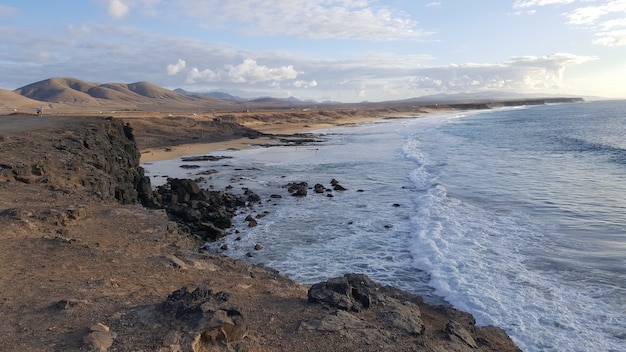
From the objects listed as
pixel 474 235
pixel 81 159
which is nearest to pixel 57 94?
Result: pixel 81 159

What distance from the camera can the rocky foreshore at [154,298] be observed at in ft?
20.4

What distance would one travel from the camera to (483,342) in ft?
26.6

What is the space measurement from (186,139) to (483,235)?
39865 millimetres

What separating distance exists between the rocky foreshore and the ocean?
1.68 meters

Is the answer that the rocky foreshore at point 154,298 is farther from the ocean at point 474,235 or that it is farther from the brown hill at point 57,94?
the brown hill at point 57,94

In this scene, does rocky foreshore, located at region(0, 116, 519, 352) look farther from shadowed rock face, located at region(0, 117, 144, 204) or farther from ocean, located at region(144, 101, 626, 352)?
ocean, located at region(144, 101, 626, 352)

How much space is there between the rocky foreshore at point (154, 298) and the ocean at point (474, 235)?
1.68 m

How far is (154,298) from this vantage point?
24.8 feet

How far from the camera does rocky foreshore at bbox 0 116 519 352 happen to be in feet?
20.4

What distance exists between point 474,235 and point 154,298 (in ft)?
37.2

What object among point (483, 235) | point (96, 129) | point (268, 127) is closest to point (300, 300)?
point (483, 235)

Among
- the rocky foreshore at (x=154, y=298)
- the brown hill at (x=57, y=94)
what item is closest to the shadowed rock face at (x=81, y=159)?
the rocky foreshore at (x=154, y=298)

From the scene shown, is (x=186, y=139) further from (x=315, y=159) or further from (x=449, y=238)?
(x=449, y=238)

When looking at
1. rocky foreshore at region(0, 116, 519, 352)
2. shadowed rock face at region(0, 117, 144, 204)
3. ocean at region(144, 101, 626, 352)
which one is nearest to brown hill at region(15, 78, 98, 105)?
shadowed rock face at region(0, 117, 144, 204)
